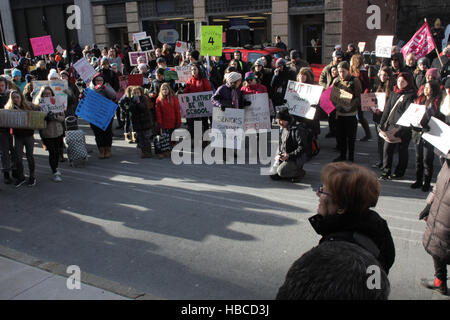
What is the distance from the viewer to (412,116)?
20.9 ft

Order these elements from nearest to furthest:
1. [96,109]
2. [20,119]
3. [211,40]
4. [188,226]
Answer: [188,226], [20,119], [96,109], [211,40]

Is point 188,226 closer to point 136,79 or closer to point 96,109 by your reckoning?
point 96,109

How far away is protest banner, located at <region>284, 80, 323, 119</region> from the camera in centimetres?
810

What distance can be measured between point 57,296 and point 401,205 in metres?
4.84

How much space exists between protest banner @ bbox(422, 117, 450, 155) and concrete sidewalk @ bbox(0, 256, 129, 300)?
4.26 m

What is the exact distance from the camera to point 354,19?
60.5 feet

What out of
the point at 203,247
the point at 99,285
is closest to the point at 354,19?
the point at 203,247

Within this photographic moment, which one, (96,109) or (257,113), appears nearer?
(257,113)

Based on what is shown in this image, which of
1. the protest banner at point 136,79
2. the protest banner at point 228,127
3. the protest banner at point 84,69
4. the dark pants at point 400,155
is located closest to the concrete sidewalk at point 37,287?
the protest banner at point 228,127

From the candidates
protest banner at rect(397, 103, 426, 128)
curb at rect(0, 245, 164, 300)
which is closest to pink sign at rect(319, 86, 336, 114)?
protest banner at rect(397, 103, 426, 128)

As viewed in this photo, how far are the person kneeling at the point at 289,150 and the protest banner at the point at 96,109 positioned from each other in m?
3.82

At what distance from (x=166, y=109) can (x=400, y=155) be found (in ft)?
15.8

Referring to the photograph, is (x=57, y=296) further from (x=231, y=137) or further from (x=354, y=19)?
(x=354, y=19)

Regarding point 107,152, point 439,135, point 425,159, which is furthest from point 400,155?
point 107,152
